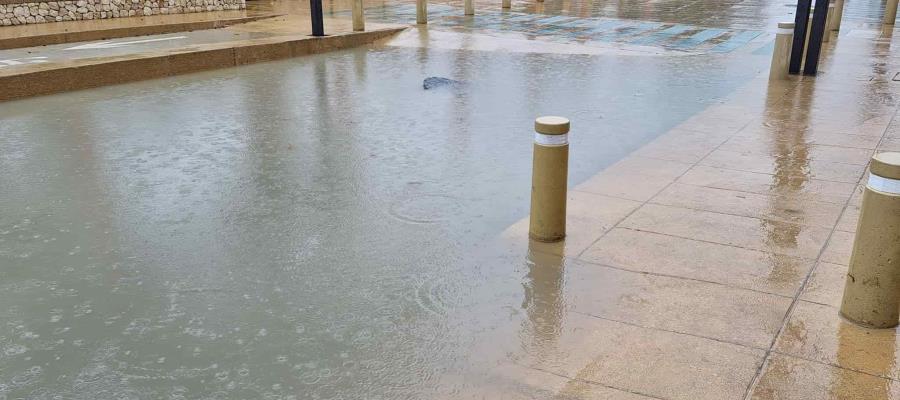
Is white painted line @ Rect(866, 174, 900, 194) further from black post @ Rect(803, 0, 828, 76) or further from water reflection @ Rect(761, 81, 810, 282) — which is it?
black post @ Rect(803, 0, 828, 76)

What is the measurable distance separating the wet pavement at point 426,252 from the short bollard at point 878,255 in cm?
12

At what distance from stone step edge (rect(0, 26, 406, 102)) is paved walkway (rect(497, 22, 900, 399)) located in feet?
25.7

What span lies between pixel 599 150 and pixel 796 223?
7.97 ft

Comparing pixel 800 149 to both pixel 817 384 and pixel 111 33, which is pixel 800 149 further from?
pixel 111 33

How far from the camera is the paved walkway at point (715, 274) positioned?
344cm

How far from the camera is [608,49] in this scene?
15234 mm

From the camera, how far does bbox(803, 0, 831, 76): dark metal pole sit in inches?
434

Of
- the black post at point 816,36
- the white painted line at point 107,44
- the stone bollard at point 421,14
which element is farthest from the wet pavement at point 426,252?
the stone bollard at point 421,14

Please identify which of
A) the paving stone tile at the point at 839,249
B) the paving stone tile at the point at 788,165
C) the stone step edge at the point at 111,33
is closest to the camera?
the paving stone tile at the point at 839,249

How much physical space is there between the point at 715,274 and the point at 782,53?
7.72m

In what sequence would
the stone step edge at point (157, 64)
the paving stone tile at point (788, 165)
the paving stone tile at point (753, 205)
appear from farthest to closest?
the stone step edge at point (157, 64) < the paving stone tile at point (788, 165) < the paving stone tile at point (753, 205)

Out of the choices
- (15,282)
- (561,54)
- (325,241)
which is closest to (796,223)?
(325,241)

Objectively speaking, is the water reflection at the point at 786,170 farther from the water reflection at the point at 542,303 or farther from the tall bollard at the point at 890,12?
the tall bollard at the point at 890,12

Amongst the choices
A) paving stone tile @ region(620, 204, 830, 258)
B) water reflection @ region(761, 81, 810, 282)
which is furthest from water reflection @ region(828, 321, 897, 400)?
paving stone tile @ region(620, 204, 830, 258)
